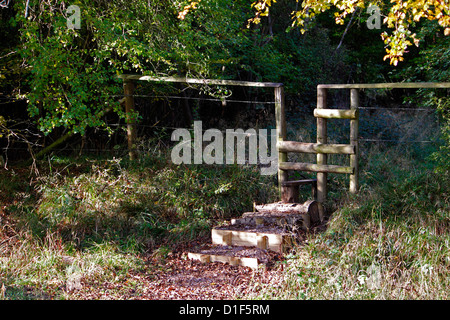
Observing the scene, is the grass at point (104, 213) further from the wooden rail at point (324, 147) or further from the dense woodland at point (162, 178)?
the wooden rail at point (324, 147)

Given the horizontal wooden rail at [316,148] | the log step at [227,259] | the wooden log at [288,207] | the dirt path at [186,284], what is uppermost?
the horizontal wooden rail at [316,148]

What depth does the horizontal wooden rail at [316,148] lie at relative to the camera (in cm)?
658

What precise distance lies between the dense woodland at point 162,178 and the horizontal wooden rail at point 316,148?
24.3 inches

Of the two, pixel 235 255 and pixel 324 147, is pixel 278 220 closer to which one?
pixel 235 255

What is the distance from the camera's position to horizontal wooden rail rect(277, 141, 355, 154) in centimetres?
658

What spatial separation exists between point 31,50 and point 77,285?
11.3 ft

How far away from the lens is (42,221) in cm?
659

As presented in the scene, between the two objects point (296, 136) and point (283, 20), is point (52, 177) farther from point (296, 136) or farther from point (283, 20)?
point (283, 20)

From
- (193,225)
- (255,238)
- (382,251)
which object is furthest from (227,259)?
(382,251)

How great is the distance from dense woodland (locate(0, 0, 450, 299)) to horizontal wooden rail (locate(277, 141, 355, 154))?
0.62 m

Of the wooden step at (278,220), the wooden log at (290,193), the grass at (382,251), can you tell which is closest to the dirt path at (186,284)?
the grass at (382,251)

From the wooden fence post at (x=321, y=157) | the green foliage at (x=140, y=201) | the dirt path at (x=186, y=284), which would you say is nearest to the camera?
the dirt path at (x=186, y=284)

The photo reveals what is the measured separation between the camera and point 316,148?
22.2ft

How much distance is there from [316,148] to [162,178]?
2260 mm
